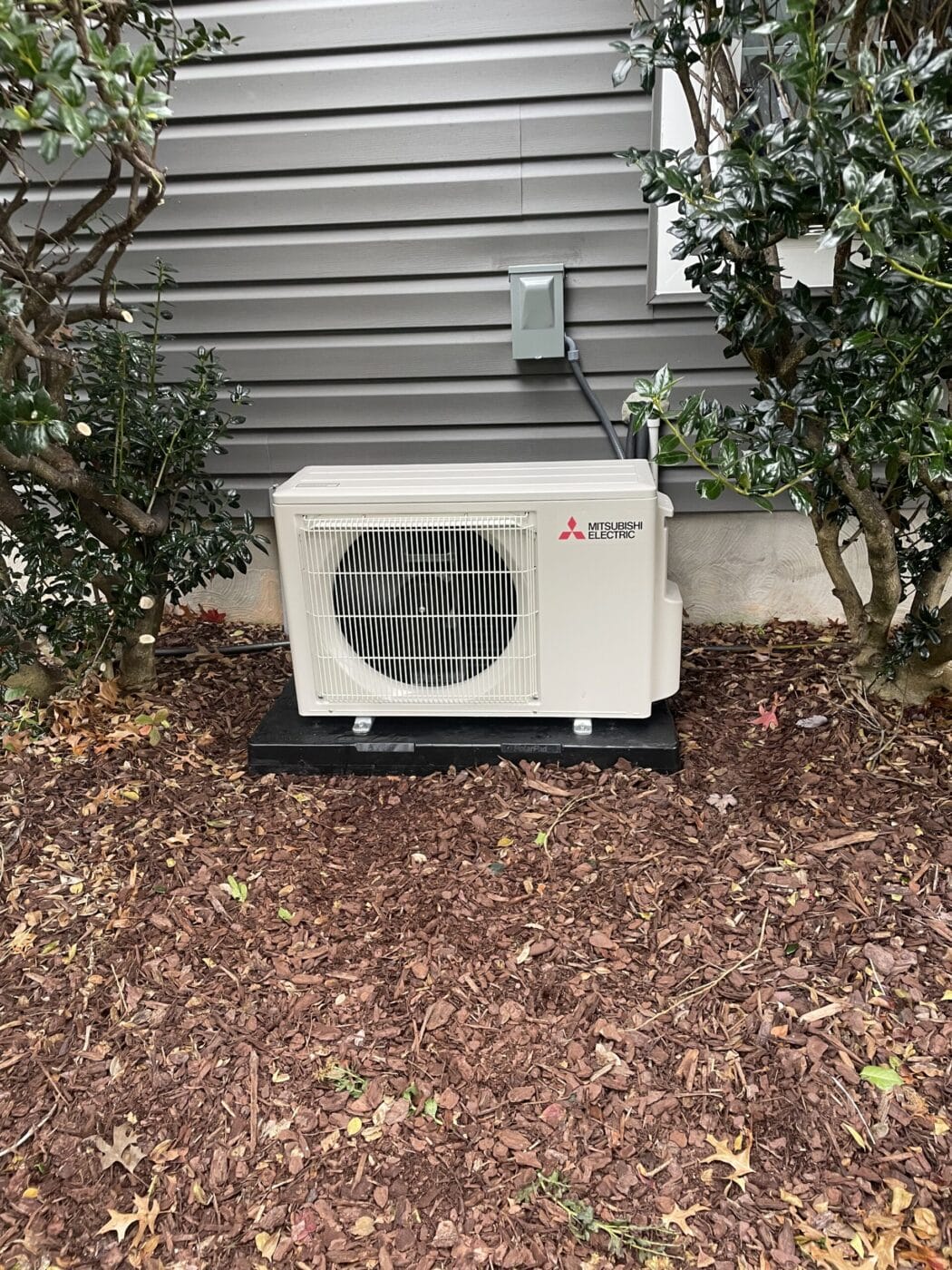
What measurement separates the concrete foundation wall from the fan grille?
3.56ft

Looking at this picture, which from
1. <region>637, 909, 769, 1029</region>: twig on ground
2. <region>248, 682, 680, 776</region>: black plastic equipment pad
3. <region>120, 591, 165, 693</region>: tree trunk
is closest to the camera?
<region>637, 909, 769, 1029</region>: twig on ground

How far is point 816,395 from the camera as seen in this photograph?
1.92m

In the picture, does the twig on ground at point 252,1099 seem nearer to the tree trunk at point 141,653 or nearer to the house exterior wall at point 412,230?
the tree trunk at point 141,653

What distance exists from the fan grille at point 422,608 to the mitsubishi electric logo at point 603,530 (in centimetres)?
9

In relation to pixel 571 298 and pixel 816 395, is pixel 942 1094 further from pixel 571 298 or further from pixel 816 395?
pixel 571 298

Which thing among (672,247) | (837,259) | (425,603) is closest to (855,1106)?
(425,603)

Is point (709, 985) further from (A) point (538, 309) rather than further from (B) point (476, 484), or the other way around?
(A) point (538, 309)

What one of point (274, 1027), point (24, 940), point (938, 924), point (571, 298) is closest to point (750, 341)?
point (571, 298)

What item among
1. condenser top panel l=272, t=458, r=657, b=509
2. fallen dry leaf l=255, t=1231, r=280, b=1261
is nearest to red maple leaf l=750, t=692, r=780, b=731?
condenser top panel l=272, t=458, r=657, b=509

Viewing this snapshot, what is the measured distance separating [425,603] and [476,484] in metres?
0.34

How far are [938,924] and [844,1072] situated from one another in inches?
17.0

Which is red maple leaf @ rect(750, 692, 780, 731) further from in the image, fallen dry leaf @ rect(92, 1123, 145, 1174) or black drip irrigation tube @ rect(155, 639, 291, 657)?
fallen dry leaf @ rect(92, 1123, 145, 1174)

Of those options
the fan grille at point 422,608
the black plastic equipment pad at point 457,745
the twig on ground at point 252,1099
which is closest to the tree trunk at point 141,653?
the black plastic equipment pad at point 457,745

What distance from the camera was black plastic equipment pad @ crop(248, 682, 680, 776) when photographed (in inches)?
90.1
